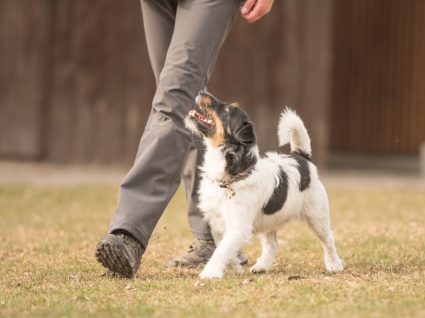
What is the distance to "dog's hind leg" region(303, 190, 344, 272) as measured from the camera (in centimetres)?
612

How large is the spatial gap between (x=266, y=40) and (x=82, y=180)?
3360 millimetres

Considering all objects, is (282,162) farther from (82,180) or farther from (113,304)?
(82,180)

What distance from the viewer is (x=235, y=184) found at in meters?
5.68

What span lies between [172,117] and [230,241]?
803 millimetres

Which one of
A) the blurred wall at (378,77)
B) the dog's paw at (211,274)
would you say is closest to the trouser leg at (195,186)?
the dog's paw at (211,274)

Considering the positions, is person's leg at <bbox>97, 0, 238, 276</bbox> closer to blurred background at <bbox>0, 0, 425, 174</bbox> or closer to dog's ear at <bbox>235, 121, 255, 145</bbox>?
dog's ear at <bbox>235, 121, 255, 145</bbox>

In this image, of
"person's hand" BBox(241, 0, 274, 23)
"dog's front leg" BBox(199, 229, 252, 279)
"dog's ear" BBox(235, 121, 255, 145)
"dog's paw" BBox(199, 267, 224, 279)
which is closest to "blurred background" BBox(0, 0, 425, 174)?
"person's hand" BBox(241, 0, 274, 23)

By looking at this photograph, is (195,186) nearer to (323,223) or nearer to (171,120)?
(171,120)

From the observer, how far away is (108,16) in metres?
13.7

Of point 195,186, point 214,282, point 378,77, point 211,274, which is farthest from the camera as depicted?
point 378,77

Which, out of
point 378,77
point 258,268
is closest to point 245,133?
point 258,268

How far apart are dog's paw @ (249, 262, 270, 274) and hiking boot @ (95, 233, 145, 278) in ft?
2.82

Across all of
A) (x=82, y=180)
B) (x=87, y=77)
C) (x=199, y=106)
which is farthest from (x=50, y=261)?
(x=87, y=77)

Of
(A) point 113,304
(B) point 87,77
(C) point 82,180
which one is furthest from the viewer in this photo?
(B) point 87,77
